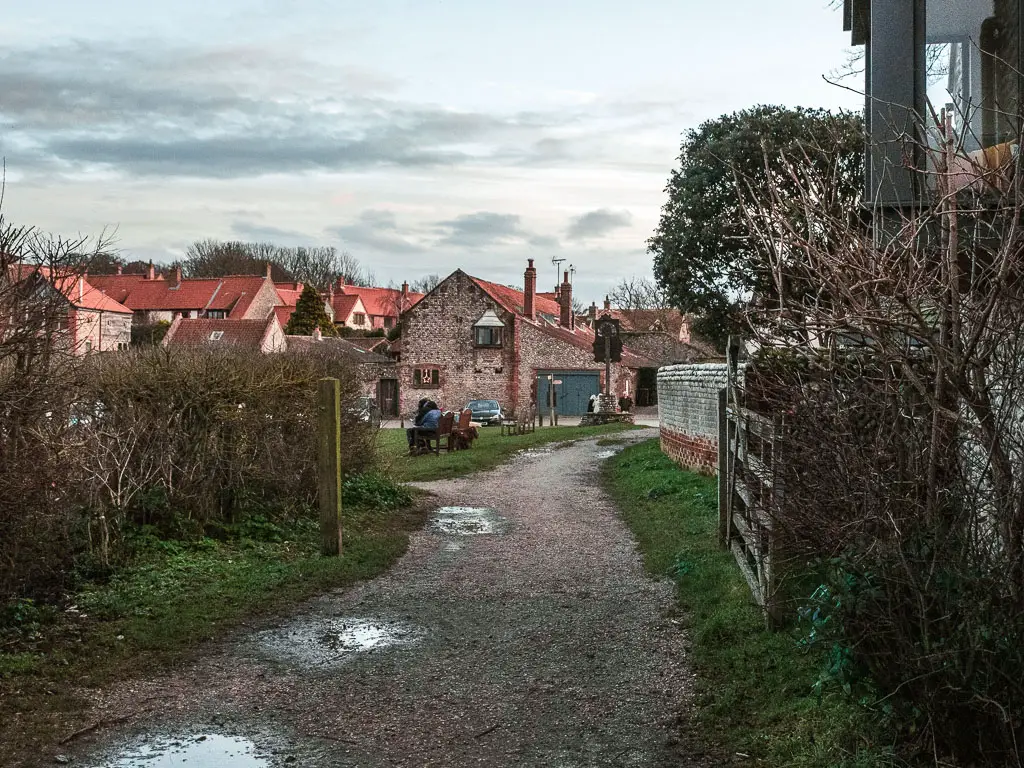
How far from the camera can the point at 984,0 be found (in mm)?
8500

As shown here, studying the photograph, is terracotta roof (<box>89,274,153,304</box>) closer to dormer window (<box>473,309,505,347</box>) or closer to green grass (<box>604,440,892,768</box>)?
dormer window (<box>473,309,505,347</box>)

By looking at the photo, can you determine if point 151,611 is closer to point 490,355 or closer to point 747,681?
point 747,681

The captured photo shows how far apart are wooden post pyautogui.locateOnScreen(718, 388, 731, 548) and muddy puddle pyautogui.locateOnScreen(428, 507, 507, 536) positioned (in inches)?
130

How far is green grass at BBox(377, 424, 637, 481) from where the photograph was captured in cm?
1784

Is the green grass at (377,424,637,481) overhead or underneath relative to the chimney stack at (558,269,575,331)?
underneath

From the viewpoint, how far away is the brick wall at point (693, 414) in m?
16.4

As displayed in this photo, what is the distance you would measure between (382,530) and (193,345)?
328 cm

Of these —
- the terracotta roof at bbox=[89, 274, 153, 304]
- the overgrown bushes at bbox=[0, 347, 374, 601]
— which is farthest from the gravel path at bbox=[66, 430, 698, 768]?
the terracotta roof at bbox=[89, 274, 153, 304]

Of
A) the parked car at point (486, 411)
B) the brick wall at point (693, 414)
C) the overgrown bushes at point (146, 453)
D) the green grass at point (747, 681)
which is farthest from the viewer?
the parked car at point (486, 411)

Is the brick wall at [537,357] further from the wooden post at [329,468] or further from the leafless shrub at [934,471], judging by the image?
the leafless shrub at [934,471]

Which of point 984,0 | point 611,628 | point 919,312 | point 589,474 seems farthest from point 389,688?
point 589,474

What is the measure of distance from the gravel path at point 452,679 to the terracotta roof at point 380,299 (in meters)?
99.8

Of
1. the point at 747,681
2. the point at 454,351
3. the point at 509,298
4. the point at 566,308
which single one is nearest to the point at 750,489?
the point at 747,681

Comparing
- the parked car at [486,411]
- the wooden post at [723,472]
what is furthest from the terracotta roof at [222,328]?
the wooden post at [723,472]
